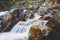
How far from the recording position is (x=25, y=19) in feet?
33.6

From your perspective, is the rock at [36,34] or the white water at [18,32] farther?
the white water at [18,32]

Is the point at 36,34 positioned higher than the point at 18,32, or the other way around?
the point at 18,32

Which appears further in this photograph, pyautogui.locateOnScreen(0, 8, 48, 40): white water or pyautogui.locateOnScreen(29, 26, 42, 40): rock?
pyautogui.locateOnScreen(0, 8, 48, 40): white water

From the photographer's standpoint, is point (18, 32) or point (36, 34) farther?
point (18, 32)

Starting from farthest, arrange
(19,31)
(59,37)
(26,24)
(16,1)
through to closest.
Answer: (16,1) → (26,24) → (19,31) → (59,37)

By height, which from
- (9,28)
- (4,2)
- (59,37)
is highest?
(4,2)

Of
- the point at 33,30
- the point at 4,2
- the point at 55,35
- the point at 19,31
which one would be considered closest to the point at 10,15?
the point at 19,31

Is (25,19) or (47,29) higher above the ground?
(25,19)

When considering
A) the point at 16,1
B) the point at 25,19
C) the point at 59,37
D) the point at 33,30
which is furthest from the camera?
the point at 16,1

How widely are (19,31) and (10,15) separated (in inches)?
54.2

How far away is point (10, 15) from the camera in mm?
9633

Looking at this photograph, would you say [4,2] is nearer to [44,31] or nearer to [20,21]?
[20,21]

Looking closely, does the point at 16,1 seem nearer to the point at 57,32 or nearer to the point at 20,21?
the point at 20,21

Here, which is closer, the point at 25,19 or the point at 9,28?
the point at 9,28
